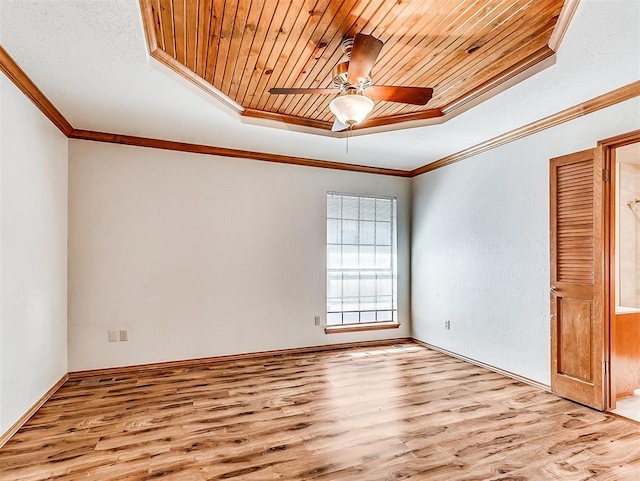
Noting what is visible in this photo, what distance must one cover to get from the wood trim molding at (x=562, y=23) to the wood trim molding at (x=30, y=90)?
10.6 feet

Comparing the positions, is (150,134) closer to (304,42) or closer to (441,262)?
(304,42)

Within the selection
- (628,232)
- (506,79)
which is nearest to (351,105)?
(506,79)

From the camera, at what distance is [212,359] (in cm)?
420

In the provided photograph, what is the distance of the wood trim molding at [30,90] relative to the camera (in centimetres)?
231

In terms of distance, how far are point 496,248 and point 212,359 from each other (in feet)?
11.2

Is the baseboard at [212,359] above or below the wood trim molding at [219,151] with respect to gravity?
below

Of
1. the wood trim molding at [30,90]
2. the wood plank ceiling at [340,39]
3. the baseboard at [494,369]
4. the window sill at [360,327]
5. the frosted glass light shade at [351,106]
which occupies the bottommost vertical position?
the baseboard at [494,369]

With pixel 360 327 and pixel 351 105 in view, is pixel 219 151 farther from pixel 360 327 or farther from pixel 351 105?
pixel 360 327

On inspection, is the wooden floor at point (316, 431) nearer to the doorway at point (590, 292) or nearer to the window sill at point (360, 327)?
the doorway at point (590, 292)

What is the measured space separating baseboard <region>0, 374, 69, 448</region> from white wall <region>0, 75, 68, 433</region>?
0.14ft

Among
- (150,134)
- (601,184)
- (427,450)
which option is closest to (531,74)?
Answer: (601,184)

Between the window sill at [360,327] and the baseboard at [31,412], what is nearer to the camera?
the baseboard at [31,412]

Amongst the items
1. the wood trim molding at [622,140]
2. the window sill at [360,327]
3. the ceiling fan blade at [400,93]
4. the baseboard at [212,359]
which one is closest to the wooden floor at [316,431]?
the baseboard at [212,359]

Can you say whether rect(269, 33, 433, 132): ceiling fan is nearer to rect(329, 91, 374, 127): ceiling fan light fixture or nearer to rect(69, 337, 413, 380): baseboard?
rect(329, 91, 374, 127): ceiling fan light fixture
